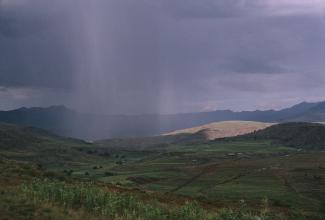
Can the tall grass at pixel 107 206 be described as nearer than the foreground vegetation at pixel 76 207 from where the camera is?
No

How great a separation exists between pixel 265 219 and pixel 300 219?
1373 cm

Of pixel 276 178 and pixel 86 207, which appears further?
pixel 276 178

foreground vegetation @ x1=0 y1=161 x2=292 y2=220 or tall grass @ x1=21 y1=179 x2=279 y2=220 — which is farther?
tall grass @ x1=21 y1=179 x2=279 y2=220

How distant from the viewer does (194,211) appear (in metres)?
37.9

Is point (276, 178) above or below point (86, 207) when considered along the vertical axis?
below

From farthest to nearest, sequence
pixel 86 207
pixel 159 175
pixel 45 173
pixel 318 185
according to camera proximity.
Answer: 1. pixel 159 175
2. pixel 318 185
3. pixel 45 173
4. pixel 86 207

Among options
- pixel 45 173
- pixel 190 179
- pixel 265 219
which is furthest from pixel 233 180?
pixel 265 219

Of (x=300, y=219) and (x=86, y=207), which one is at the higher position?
(x=86, y=207)

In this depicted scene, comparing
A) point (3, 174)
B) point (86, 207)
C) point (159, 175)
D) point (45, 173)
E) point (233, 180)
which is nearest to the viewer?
point (86, 207)

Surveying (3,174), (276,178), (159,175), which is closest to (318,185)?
(276,178)

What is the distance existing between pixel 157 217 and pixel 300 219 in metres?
22.8

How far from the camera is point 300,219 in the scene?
5212cm

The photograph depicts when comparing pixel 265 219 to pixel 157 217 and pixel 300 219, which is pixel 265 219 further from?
pixel 300 219

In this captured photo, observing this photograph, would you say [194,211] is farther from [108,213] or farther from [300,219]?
[300,219]
